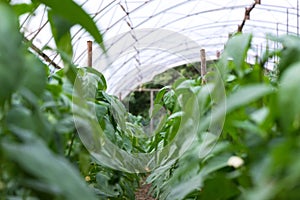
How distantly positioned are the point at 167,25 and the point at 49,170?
8373 millimetres

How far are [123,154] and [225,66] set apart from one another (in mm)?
916

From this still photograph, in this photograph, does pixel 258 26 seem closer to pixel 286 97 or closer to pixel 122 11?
pixel 122 11

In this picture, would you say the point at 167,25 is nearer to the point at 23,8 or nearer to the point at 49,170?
the point at 23,8

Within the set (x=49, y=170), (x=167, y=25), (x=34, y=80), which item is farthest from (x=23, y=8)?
(x=167, y=25)

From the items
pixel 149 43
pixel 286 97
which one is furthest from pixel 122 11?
pixel 286 97

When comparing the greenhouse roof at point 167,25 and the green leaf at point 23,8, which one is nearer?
the green leaf at point 23,8

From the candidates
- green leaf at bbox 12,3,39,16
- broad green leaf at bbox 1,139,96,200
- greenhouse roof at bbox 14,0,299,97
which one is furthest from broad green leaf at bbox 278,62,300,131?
greenhouse roof at bbox 14,0,299,97

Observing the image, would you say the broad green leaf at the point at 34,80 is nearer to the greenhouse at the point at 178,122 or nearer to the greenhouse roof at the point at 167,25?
the greenhouse at the point at 178,122

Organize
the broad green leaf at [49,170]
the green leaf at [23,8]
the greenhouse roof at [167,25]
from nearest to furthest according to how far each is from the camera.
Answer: the broad green leaf at [49,170] < the green leaf at [23,8] < the greenhouse roof at [167,25]

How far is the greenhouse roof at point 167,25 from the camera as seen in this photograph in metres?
7.07

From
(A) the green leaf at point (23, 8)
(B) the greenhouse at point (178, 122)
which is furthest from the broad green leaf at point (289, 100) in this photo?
(A) the green leaf at point (23, 8)

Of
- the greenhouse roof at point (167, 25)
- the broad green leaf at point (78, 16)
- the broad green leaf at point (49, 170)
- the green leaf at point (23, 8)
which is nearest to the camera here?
the broad green leaf at point (49, 170)

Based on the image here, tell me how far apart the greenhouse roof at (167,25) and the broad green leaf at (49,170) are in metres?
5.59

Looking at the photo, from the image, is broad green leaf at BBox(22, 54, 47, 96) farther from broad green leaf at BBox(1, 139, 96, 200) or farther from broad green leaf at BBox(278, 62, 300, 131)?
broad green leaf at BBox(278, 62, 300, 131)
